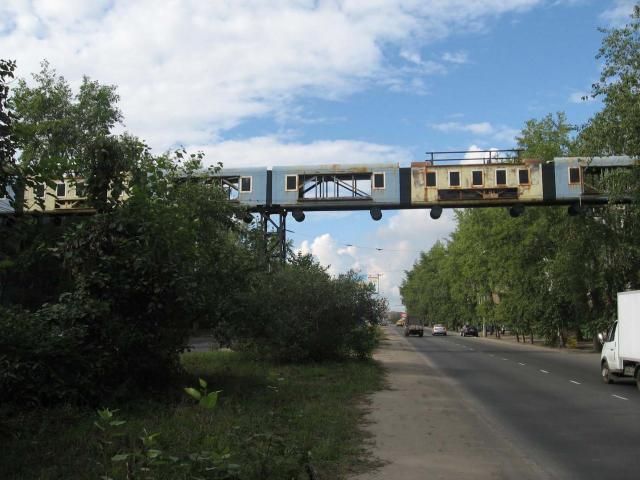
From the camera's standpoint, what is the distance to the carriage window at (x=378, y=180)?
96.1 feet

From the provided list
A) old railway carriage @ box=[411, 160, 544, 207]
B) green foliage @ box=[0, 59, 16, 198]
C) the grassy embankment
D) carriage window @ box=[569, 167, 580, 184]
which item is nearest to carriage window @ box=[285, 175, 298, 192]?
old railway carriage @ box=[411, 160, 544, 207]

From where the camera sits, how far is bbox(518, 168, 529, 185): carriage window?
2870cm

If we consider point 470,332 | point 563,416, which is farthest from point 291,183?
point 470,332

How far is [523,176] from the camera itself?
28.8 m

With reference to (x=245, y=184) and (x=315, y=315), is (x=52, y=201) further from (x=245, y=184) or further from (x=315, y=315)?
(x=315, y=315)

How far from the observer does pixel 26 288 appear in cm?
2669

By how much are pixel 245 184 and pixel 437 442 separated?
72.6ft

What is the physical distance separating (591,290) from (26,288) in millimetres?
30366

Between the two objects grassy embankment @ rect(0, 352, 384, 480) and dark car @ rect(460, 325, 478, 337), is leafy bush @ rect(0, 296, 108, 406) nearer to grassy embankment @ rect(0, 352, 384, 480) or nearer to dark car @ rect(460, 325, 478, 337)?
grassy embankment @ rect(0, 352, 384, 480)

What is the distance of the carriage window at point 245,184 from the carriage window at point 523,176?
12905 millimetres

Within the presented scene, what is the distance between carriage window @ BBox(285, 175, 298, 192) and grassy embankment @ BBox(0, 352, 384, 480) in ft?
51.4

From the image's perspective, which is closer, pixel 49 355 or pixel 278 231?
pixel 49 355

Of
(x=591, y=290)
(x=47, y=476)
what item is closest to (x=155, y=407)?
(x=47, y=476)

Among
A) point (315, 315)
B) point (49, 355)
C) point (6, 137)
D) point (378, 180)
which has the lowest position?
point (49, 355)
